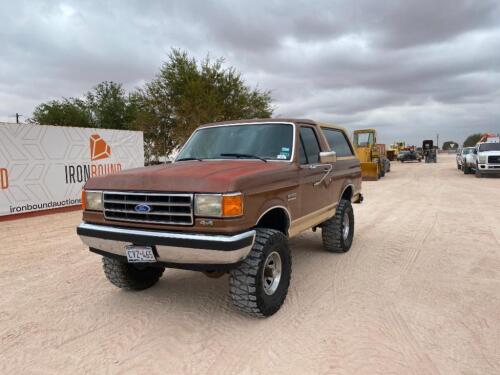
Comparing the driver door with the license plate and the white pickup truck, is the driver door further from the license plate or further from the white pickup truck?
the white pickup truck

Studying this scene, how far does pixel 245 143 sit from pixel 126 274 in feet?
6.69

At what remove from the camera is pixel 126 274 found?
14.4 feet

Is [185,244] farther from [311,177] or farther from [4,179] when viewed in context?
[4,179]

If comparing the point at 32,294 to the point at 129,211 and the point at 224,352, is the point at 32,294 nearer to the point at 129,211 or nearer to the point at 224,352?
the point at 129,211

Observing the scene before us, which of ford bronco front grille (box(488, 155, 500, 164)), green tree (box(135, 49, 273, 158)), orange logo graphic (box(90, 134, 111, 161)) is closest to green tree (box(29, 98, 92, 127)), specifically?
green tree (box(135, 49, 273, 158))

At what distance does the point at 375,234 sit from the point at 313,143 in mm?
3323

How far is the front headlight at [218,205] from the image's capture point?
3307 millimetres

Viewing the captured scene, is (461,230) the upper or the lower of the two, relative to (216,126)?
lower

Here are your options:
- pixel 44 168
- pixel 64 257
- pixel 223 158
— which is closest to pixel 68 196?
pixel 44 168

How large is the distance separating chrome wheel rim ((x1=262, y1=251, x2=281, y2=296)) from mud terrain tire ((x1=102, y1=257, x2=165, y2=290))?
1.56 m

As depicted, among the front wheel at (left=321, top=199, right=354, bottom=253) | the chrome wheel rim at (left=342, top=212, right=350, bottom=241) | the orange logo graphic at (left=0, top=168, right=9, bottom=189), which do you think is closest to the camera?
the front wheel at (left=321, top=199, right=354, bottom=253)

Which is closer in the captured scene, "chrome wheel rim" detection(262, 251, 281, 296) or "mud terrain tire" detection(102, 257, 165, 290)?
"chrome wheel rim" detection(262, 251, 281, 296)

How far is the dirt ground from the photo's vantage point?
3.06 meters

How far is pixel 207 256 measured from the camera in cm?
332
